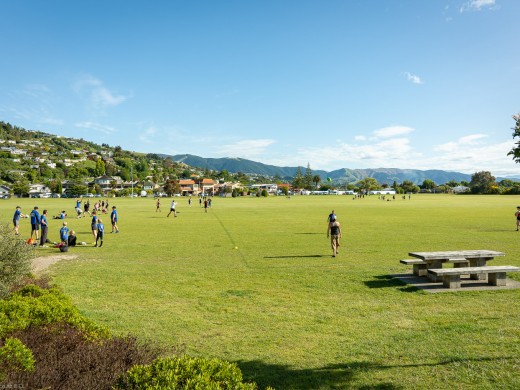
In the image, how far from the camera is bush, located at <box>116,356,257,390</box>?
3.46 meters

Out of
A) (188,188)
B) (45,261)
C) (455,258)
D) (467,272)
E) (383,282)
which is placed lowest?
(45,261)

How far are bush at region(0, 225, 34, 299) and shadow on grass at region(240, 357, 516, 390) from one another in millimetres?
5766

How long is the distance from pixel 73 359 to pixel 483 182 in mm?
183868

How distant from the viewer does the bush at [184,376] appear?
3.46m

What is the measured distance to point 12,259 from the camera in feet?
27.6

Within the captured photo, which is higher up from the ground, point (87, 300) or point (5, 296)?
point (5, 296)

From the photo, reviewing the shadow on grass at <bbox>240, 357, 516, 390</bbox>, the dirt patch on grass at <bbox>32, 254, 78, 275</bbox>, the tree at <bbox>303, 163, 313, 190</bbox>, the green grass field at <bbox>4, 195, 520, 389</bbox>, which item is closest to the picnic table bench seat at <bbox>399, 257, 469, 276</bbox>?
the green grass field at <bbox>4, 195, 520, 389</bbox>

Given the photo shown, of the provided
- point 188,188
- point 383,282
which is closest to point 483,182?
point 188,188

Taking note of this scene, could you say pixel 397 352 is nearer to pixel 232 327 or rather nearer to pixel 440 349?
pixel 440 349

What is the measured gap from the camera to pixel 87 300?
31.8 ft

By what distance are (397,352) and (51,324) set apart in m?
5.86

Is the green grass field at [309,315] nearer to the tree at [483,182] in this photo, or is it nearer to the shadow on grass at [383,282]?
the shadow on grass at [383,282]

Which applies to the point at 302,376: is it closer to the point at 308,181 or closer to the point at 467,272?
the point at 467,272

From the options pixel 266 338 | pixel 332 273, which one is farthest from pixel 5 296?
pixel 332 273
